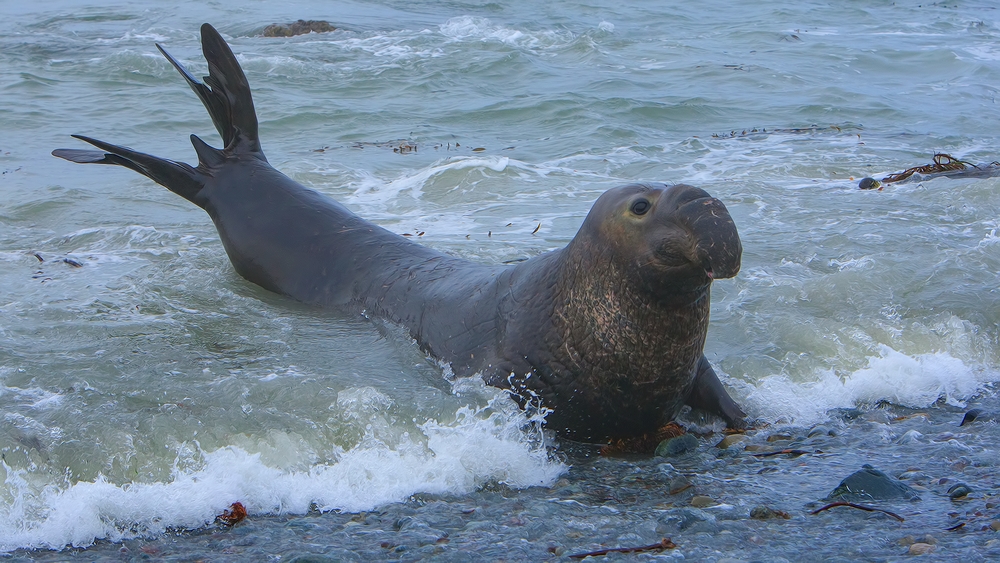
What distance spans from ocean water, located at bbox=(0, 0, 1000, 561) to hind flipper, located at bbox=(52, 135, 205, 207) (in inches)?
22.8

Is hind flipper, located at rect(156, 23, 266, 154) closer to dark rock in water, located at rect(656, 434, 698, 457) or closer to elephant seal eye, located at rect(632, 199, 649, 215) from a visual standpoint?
elephant seal eye, located at rect(632, 199, 649, 215)

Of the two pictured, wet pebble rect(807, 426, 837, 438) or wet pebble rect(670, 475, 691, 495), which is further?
wet pebble rect(807, 426, 837, 438)

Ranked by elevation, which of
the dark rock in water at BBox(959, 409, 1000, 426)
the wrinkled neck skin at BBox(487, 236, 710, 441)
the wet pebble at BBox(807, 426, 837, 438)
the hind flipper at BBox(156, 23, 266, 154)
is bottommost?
the wet pebble at BBox(807, 426, 837, 438)

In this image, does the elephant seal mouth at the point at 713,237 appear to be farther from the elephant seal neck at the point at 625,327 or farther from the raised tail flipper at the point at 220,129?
the raised tail flipper at the point at 220,129

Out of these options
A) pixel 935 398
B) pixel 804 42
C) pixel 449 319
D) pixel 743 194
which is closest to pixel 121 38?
pixel 804 42

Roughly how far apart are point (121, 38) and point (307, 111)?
8.52m

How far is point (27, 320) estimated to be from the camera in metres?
5.60

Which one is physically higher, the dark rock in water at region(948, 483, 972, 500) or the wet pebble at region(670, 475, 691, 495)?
the dark rock in water at region(948, 483, 972, 500)

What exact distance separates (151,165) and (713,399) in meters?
3.84

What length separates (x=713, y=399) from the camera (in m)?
4.69

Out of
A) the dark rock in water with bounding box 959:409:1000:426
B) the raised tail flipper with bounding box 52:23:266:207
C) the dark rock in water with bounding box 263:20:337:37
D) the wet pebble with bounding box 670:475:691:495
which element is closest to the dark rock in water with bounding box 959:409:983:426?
the dark rock in water with bounding box 959:409:1000:426

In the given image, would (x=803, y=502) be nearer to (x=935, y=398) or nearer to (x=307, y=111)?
(x=935, y=398)

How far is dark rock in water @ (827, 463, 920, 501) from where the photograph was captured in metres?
3.73

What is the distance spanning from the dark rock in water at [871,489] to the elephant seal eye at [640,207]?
4.16 feet
